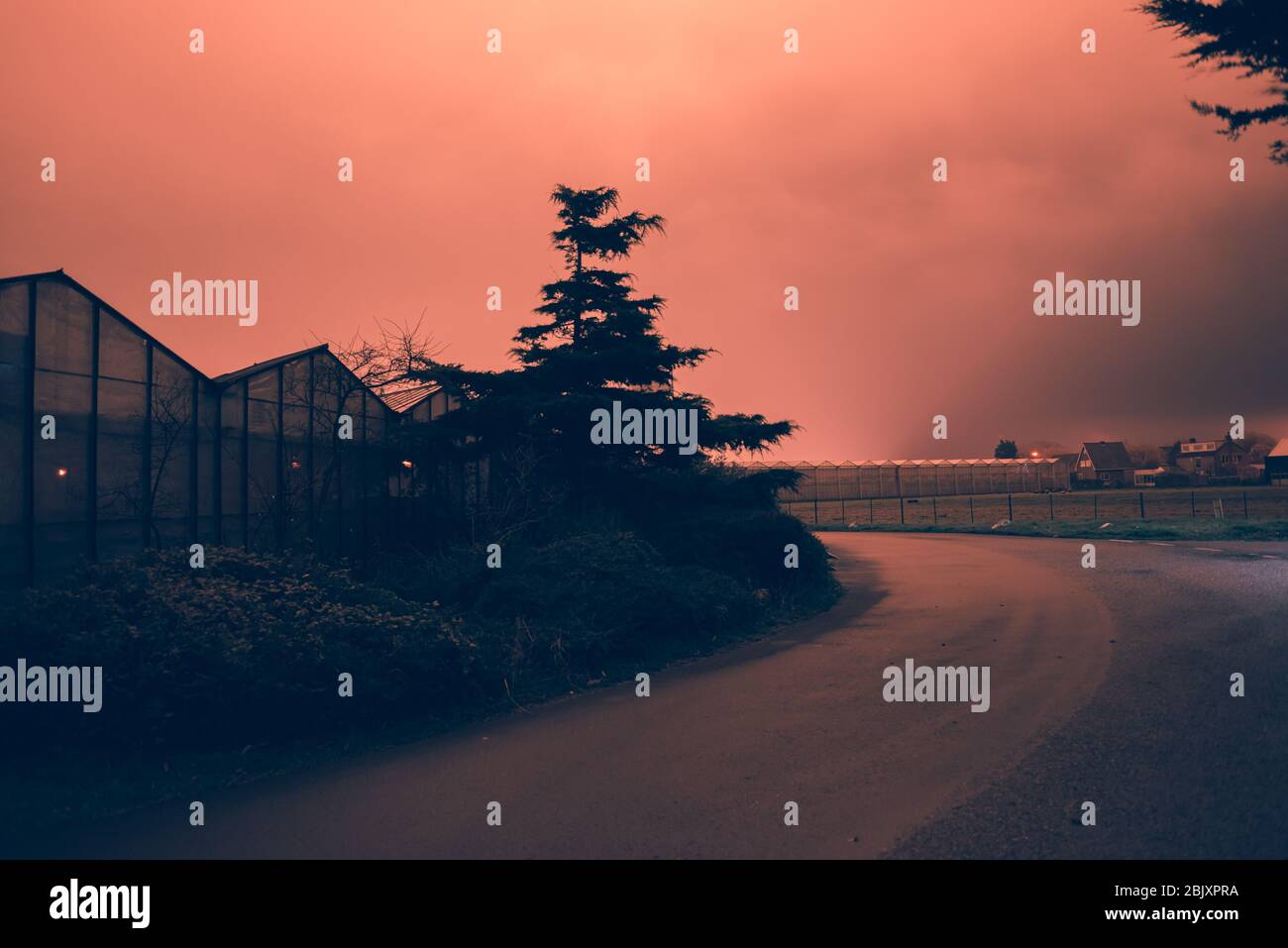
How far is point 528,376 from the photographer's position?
17.1m

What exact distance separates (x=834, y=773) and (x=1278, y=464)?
9767 cm

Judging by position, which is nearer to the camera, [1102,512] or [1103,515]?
[1103,515]

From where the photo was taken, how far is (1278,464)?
8325 centimetres

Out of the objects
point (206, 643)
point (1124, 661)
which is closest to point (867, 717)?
point (1124, 661)

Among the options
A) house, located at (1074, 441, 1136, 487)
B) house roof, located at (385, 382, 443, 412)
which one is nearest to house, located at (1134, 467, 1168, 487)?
house, located at (1074, 441, 1136, 487)

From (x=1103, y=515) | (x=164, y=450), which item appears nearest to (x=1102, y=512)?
(x=1103, y=515)

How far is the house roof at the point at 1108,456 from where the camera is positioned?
105 meters

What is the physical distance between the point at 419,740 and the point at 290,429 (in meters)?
10.2

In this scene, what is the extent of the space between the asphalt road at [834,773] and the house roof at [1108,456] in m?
105

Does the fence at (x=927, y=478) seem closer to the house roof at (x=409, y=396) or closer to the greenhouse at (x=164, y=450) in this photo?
the house roof at (x=409, y=396)

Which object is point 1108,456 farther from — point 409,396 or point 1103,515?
point 409,396

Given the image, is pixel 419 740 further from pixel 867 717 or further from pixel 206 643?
pixel 867 717

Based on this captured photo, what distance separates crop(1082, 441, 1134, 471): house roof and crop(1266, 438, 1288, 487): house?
1935 cm

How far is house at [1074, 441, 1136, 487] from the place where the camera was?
99.2 meters
